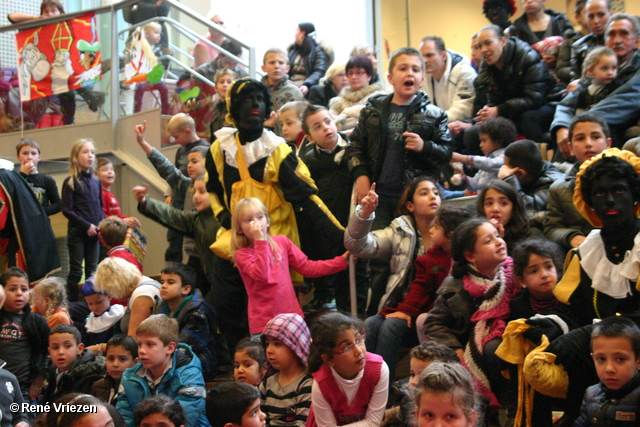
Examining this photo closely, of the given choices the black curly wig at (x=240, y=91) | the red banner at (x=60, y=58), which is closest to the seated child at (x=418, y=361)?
the black curly wig at (x=240, y=91)

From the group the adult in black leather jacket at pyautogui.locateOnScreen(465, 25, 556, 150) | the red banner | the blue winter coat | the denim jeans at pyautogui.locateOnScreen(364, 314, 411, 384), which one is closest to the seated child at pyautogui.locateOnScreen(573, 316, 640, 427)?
the denim jeans at pyautogui.locateOnScreen(364, 314, 411, 384)

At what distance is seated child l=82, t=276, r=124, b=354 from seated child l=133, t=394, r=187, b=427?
199 centimetres

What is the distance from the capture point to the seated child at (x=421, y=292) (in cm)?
438

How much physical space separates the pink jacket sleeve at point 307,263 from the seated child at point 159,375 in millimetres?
976

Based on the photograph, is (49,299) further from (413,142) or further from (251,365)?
(413,142)

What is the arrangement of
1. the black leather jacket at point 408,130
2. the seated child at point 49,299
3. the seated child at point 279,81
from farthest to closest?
1. the seated child at point 279,81
2. the seated child at point 49,299
3. the black leather jacket at point 408,130

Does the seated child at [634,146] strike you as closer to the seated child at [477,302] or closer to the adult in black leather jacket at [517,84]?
the seated child at [477,302]

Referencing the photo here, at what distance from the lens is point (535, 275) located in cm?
383

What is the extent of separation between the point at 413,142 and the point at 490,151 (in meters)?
0.89

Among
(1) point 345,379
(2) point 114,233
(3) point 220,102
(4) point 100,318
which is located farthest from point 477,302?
(3) point 220,102

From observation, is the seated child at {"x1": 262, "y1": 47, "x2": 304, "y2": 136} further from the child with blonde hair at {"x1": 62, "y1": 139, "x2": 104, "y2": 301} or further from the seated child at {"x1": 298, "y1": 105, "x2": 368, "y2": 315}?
the seated child at {"x1": 298, "y1": 105, "x2": 368, "y2": 315}

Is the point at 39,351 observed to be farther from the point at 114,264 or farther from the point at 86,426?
the point at 86,426

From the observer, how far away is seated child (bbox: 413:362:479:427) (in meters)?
2.82

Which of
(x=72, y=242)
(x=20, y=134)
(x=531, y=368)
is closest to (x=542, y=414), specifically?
(x=531, y=368)
